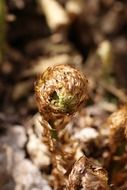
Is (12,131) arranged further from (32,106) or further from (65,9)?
(65,9)

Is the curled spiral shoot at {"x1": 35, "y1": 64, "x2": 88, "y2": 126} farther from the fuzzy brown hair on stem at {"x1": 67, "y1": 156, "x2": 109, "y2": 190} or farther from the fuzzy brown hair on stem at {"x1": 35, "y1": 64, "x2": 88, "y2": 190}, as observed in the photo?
the fuzzy brown hair on stem at {"x1": 67, "y1": 156, "x2": 109, "y2": 190}

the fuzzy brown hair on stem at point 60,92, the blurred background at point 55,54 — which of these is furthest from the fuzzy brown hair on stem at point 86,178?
the blurred background at point 55,54

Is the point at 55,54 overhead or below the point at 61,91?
overhead

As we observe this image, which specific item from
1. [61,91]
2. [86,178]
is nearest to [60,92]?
[61,91]

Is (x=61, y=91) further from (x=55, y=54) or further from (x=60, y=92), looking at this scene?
(x=55, y=54)

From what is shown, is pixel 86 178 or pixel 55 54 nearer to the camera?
pixel 86 178

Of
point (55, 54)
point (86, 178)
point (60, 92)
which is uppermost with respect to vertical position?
point (55, 54)

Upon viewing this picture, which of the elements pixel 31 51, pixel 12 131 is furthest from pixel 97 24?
pixel 12 131

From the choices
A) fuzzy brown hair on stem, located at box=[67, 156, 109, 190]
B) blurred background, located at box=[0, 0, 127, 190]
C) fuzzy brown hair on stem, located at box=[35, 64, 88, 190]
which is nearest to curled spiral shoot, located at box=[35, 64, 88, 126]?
fuzzy brown hair on stem, located at box=[35, 64, 88, 190]

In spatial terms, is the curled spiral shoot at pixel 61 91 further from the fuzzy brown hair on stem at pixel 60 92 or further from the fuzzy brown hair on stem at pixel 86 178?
the fuzzy brown hair on stem at pixel 86 178
